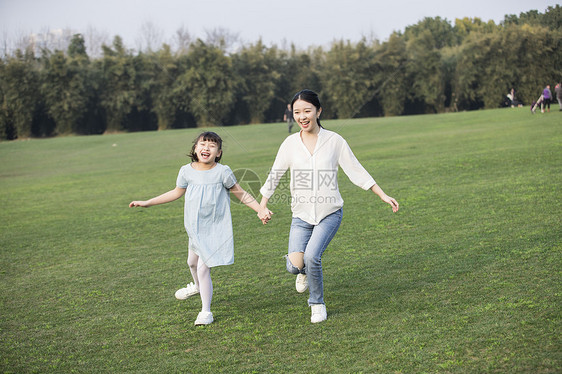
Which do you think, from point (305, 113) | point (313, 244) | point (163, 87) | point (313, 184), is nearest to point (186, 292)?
point (313, 244)

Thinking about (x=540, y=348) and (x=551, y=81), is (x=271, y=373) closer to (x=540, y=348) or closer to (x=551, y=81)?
(x=540, y=348)

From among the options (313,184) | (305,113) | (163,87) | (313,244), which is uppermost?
(163,87)

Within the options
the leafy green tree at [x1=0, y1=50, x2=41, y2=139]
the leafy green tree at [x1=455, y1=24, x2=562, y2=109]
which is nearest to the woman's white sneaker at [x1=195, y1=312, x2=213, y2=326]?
the leafy green tree at [x1=455, y1=24, x2=562, y2=109]

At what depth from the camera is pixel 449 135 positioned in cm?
2025

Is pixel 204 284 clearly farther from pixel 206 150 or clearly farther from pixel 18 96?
pixel 18 96

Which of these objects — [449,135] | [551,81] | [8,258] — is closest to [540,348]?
[8,258]

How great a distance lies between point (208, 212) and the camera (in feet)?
15.2

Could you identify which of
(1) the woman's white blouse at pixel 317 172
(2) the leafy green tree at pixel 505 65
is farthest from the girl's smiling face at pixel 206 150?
(2) the leafy green tree at pixel 505 65

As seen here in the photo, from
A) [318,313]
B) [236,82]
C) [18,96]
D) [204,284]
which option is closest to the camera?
[318,313]

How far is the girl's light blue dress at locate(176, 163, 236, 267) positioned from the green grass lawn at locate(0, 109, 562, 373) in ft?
1.94

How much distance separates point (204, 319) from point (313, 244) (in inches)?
43.3

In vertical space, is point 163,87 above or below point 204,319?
above

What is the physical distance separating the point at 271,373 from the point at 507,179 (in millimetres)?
8309

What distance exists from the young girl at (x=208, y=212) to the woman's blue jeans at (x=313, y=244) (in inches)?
12.4
